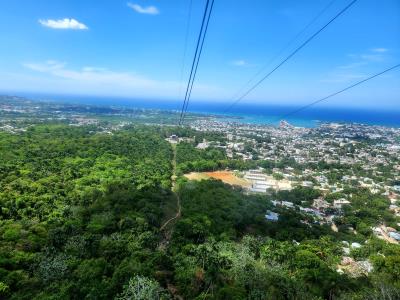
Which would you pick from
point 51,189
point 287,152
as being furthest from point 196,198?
point 287,152

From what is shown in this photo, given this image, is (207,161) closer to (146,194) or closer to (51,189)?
(146,194)

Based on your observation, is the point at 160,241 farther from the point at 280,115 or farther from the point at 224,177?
the point at 280,115

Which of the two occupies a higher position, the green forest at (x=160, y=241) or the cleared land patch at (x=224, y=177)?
the green forest at (x=160, y=241)

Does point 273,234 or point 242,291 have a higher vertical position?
point 242,291

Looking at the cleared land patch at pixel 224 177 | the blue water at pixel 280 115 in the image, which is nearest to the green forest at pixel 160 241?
the cleared land patch at pixel 224 177

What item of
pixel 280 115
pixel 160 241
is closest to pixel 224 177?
pixel 160 241

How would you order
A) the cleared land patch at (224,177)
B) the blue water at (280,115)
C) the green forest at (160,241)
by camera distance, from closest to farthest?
1. the green forest at (160,241)
2. the cleared land patch at (224,177)
3. the blue water at (280,115)

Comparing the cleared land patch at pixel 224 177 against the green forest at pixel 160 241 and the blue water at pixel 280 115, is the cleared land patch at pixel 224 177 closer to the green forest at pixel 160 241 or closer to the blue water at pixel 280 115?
the green forest at pixel 160 241

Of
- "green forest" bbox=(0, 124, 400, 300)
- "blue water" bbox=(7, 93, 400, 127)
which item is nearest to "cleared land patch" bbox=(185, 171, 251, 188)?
"green forest" bbox=(0, 124, 400, 300)

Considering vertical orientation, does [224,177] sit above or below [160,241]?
below
